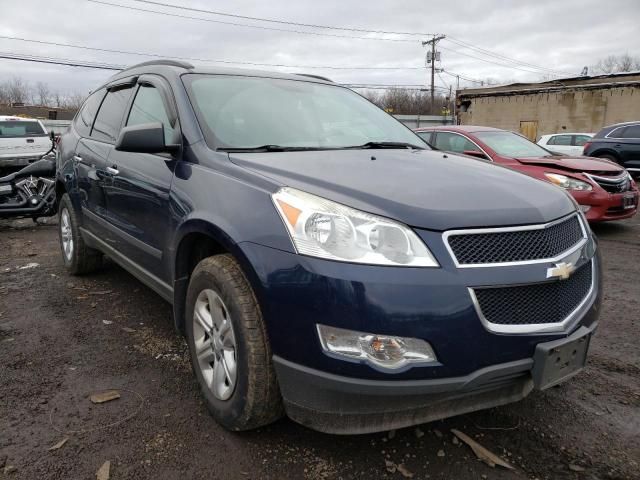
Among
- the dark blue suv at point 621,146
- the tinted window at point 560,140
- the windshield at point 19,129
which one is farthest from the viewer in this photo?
the tinted window at point 560,140

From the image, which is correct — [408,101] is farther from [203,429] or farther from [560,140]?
[203,429]

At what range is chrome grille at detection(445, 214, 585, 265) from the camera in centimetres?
195

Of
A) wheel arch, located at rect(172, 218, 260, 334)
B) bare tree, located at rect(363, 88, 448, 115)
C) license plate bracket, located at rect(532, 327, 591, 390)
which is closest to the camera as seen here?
license plate bracket, located at rect(532, 327, 591, 390)

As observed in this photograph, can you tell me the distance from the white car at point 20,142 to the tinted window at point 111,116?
342 inches

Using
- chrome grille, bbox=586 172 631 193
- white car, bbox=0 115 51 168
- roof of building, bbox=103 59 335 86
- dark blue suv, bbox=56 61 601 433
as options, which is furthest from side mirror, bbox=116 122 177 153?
white car, bbox=0 115 51 168

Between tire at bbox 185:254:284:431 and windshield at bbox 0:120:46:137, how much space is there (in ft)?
41.4

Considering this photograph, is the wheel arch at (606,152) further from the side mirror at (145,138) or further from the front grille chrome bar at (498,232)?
the side mirror at (145,138)

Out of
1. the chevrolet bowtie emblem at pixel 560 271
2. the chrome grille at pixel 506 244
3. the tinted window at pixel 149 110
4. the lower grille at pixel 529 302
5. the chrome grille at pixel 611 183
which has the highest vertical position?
the tinted window at pixel 149 110

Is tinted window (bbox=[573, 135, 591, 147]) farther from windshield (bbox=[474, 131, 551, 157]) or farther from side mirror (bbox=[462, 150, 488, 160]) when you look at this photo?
side mirror (bbox=[462, 150, 488, 160])

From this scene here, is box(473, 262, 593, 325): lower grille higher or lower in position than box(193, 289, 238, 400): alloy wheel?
higher

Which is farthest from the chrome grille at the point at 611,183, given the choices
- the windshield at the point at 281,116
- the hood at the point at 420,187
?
the hood at the point at 420,187

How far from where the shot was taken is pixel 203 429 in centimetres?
248

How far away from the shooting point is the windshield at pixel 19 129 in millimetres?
12758

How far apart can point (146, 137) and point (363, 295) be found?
61.3 inches
